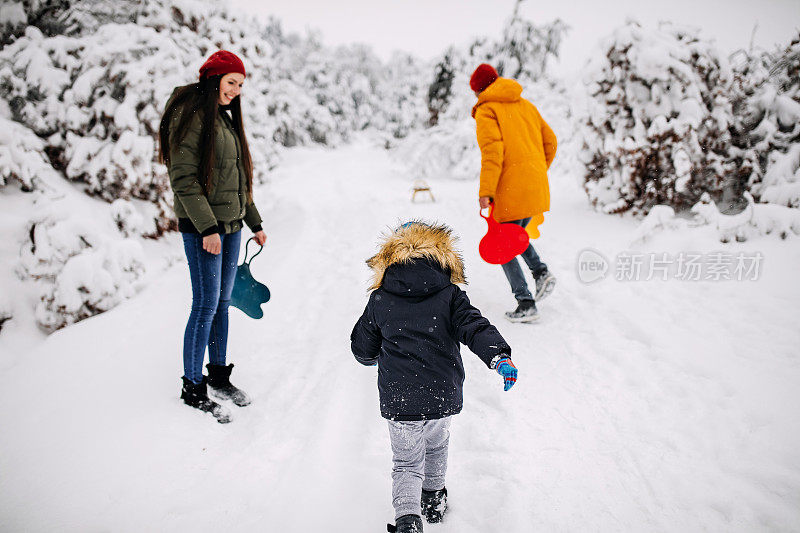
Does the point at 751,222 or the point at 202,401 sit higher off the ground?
the point at 751,222

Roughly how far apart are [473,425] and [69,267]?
4.05 meters

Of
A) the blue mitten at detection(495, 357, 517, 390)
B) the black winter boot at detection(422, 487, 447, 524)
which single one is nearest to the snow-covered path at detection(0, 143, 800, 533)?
the black winter boot at detection(422, 487, 447, 524)

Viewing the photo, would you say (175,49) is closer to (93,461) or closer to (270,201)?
(270,201)

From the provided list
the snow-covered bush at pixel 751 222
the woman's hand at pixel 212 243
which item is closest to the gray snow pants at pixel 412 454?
the woman's hand at pixel 212 243

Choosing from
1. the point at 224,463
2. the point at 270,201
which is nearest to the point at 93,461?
the point at 224,463

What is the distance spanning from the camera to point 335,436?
7.88 feet

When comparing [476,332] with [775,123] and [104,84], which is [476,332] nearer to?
[775,123]

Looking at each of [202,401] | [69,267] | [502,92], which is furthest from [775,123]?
[69,267]

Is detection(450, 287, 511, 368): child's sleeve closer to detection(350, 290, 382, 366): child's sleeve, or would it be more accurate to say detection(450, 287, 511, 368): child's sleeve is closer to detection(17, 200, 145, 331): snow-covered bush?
detection(350, 290, 382, 366): child's sleeve

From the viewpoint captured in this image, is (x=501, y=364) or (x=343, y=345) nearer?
(x=501, y=364)

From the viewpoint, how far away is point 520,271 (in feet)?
11.2

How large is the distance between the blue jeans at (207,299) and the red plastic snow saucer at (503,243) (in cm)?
195

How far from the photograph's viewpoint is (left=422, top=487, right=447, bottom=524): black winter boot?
1.85m

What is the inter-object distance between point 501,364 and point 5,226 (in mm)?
5248
